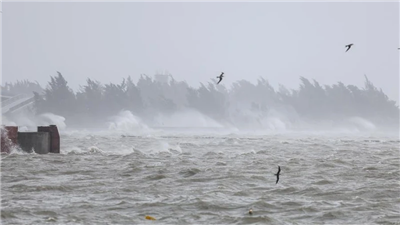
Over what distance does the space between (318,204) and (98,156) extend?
15496 millimetres

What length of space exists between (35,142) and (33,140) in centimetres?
13

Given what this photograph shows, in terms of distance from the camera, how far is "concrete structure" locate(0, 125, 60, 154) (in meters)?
28.0

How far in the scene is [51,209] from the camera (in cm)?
1359

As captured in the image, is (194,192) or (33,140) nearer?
(194,192)

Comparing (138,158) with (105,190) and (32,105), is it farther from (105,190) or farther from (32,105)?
(32,105)

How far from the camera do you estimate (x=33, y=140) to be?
1138 inches

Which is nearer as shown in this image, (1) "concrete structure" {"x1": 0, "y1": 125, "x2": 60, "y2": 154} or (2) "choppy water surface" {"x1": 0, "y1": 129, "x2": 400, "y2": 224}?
(2) "choppy water surface" {"x1": 0, "y1": 129, "x2": 400, "y2": 224}

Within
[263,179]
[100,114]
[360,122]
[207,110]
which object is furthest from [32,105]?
[263,179]

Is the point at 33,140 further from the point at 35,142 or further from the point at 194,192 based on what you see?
the point at 194,192

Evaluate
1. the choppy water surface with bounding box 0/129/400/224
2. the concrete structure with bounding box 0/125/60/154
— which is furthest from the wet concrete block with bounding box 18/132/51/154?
the choppy water surface with bounding box 0/129/400/224

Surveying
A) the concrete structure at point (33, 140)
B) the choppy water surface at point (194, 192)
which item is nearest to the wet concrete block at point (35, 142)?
the concrete structure at point (33, 140)

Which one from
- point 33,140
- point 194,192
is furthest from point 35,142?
point 194,192

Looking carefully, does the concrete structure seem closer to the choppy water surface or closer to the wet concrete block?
the wet concrete block

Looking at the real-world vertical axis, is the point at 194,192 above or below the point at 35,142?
below
